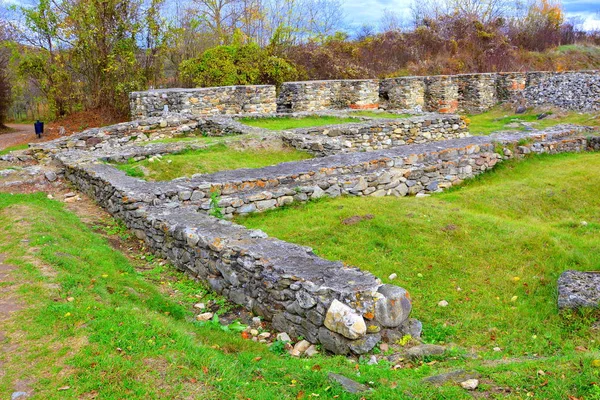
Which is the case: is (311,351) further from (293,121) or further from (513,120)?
(513,120)

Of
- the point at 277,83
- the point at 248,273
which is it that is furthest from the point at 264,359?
the point at 277,83

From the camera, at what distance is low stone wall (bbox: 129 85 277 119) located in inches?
699

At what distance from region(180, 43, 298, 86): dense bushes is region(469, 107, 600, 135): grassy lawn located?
9.30 m

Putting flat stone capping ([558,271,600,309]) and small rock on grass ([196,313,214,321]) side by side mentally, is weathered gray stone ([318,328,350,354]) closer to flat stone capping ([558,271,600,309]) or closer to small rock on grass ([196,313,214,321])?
small rock on grass ([196,313,214,321])

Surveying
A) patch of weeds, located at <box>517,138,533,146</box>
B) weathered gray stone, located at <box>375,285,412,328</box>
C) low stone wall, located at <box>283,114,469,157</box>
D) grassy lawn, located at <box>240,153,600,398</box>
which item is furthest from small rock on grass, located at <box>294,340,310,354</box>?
patch of weeds, located at <box>517,138,533,146</box>

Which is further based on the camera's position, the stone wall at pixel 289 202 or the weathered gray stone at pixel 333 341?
the stone wall at pixel 289 202

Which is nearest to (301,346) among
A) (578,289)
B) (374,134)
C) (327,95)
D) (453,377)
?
(453,377)

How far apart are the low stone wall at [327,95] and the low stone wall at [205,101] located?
4.57 feet

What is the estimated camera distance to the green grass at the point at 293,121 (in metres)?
16.6

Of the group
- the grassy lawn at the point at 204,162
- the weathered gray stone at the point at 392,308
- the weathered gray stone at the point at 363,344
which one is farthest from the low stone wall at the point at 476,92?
the weathered gray stone at the point at 363,344

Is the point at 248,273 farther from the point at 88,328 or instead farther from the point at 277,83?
the point at 277,83

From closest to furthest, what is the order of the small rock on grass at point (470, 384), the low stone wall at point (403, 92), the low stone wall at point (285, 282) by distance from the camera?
the small rock on grass at point (470, 384) < the low stone wall at point (285, 282) < the low stone wall at point (403, 92)

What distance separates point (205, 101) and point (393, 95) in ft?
29.1

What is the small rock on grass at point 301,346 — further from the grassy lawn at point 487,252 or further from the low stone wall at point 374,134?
the low stone wall at point 374,134
